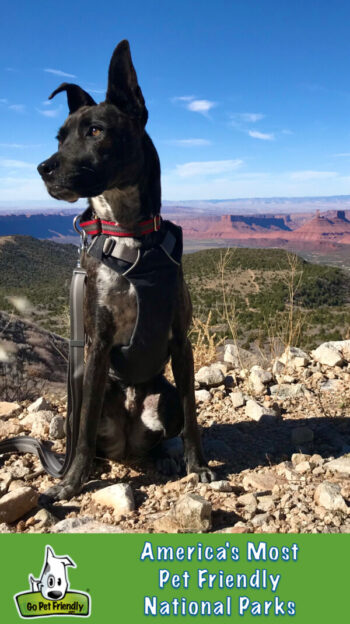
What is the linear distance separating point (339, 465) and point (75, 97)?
2.77 metres

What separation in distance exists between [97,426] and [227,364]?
2968mm

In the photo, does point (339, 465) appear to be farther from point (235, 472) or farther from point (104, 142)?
point (104, 142)

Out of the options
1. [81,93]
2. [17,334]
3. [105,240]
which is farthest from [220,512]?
[17,334]

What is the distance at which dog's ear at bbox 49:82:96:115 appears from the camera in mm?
2992

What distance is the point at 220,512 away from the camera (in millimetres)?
2875

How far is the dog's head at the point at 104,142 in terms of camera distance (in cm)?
272

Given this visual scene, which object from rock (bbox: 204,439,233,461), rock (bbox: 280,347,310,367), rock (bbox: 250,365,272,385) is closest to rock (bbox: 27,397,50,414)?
rock (bbox: 204,439,233,461)

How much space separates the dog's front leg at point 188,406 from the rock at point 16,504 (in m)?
1.01

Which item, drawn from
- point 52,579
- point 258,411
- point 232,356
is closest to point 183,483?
point 52,579

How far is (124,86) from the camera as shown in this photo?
2.88 m

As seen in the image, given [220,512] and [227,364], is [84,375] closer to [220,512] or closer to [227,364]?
[220,512]

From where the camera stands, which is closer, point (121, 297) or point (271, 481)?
point (121, 297)

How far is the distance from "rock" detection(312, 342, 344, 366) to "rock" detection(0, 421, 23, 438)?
3.25 metres

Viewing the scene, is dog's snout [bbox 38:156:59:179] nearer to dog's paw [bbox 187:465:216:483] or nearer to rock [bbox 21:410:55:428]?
dog's paw [bbox 187:465:216:483]
